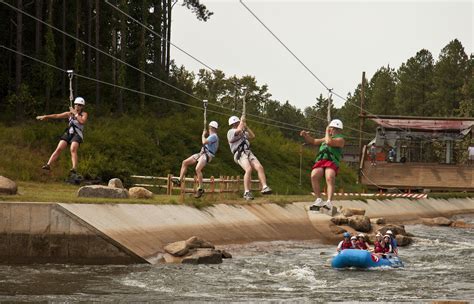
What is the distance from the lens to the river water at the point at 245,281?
19.6 m

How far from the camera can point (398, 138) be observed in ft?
219

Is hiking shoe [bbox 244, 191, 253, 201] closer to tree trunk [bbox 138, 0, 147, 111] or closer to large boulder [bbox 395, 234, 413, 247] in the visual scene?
large boulder [bbox 395, 234, 413, 247]

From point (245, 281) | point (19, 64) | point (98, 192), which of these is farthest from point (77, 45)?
point (245, 281)

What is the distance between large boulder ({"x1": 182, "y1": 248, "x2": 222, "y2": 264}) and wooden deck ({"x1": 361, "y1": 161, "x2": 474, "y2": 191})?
133 feet

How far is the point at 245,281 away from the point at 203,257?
2571mm

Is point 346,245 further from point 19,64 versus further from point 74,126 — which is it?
point 19,64

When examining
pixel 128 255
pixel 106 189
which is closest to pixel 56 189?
pixel 106 189

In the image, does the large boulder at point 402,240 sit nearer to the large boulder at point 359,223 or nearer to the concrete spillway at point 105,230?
the large boulder at point 359,223

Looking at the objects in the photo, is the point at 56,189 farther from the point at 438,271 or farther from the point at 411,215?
the point at 411,215

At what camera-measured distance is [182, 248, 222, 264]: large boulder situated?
968 inches

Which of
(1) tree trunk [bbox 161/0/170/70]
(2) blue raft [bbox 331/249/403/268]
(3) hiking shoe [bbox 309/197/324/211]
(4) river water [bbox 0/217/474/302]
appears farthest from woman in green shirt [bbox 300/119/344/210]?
(1) tree trunk [bbox 161/0/170/70]

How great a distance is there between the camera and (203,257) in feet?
81.4

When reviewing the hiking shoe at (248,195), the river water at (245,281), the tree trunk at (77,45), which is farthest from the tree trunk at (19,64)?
the river water at (245,281)

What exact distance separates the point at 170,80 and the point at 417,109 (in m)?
81.9
